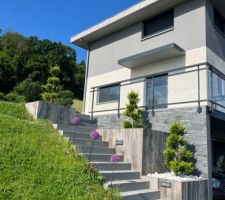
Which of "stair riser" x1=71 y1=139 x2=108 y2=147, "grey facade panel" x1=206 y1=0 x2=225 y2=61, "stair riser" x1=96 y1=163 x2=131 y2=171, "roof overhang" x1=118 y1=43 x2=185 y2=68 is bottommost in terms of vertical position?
"stair riser" x1=96 y1=163 x2=131 y2=171

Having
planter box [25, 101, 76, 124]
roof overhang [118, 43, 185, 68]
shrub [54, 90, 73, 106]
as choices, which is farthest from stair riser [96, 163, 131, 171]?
shrub [54, 90, 73, 106]

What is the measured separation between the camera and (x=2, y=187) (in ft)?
14.3

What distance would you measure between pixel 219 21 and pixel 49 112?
8.73 m

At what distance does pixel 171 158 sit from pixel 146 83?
390cm

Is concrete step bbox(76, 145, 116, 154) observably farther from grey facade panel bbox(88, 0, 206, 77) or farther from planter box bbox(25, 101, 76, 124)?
grey facade panel bbox(88, 0, 206, 77)

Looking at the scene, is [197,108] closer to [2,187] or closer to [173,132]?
[173,132]

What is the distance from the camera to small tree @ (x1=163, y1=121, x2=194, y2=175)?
23.6ft

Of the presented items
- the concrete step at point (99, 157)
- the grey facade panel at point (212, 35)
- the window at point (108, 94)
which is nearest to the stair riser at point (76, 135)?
the concrete step at point (99, 157)

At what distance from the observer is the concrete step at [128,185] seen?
5.62m

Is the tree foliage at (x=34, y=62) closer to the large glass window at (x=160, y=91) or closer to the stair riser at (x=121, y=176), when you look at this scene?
the large glass window at (x=160, y=91)

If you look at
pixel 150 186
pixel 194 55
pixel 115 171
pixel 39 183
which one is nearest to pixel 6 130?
pixel 39 183

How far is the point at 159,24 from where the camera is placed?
1235 centimetres

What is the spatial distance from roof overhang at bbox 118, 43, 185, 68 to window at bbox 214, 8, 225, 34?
8.09ft

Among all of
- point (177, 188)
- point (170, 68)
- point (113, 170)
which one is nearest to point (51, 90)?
point (170, 68)
